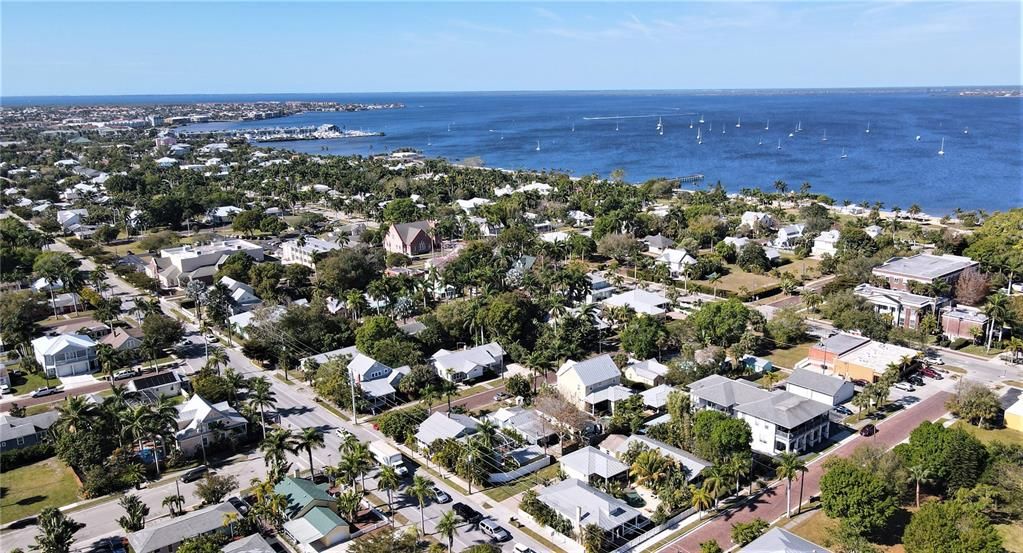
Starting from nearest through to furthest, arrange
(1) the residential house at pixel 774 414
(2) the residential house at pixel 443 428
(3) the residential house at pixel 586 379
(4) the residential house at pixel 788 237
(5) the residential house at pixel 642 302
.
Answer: (1) the residential house at pixel 774 414, (2) the residential house at pixel 443 428, (3) the residential house at pixel 586 379, (5) the residential house at pixel 642 302, (4) the residential house at pixel 788 237

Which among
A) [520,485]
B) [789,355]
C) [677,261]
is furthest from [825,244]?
[520,485]

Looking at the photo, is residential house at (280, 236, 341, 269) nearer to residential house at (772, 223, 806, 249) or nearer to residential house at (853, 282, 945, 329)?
residential house at (772, 223, 806, 249)

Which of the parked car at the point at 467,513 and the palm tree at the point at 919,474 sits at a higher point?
the palm tree at the point at 919,474

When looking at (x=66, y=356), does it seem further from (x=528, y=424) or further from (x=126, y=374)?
(x=528, y=424)


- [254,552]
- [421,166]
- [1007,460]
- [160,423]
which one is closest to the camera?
[254,552]

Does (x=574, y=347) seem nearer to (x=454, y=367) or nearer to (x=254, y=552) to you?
(x=454, y=367)

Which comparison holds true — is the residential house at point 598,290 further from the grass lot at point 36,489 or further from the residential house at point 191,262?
the grass lot at point 36,489

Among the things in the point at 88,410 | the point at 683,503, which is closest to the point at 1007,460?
the point at 683,503

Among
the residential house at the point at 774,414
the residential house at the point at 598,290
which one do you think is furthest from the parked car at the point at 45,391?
the residential house at the point at 774,414
